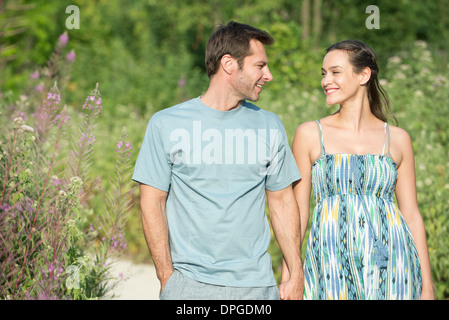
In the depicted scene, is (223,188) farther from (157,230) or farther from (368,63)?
(368,63)

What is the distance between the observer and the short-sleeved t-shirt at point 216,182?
2738 millimetres

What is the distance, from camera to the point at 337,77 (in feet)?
10.2

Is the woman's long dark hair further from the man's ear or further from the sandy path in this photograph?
the sandy path

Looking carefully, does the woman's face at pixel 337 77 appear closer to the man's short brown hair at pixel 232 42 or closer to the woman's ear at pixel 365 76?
the woman's ear at pixel 365 76

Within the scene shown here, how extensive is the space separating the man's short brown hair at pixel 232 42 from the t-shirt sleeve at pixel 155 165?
45 cm

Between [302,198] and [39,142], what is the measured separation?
154 cm

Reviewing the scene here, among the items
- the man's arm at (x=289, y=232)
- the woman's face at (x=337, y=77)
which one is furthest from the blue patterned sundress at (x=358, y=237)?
the woman's face at (x=337, y=77)

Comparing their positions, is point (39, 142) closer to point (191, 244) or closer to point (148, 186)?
point (148, 186)

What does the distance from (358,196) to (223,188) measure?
0.71 meters

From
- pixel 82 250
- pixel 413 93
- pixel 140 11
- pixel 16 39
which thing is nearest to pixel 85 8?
pixel 140 11

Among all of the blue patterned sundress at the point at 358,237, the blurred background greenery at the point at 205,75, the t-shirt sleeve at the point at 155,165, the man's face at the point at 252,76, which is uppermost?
the blurred background greenery at the point at 205,75

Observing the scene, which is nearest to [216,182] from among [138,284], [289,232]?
[289,232]

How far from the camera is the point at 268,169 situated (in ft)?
9.50

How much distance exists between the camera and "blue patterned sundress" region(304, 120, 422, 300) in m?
2.88
